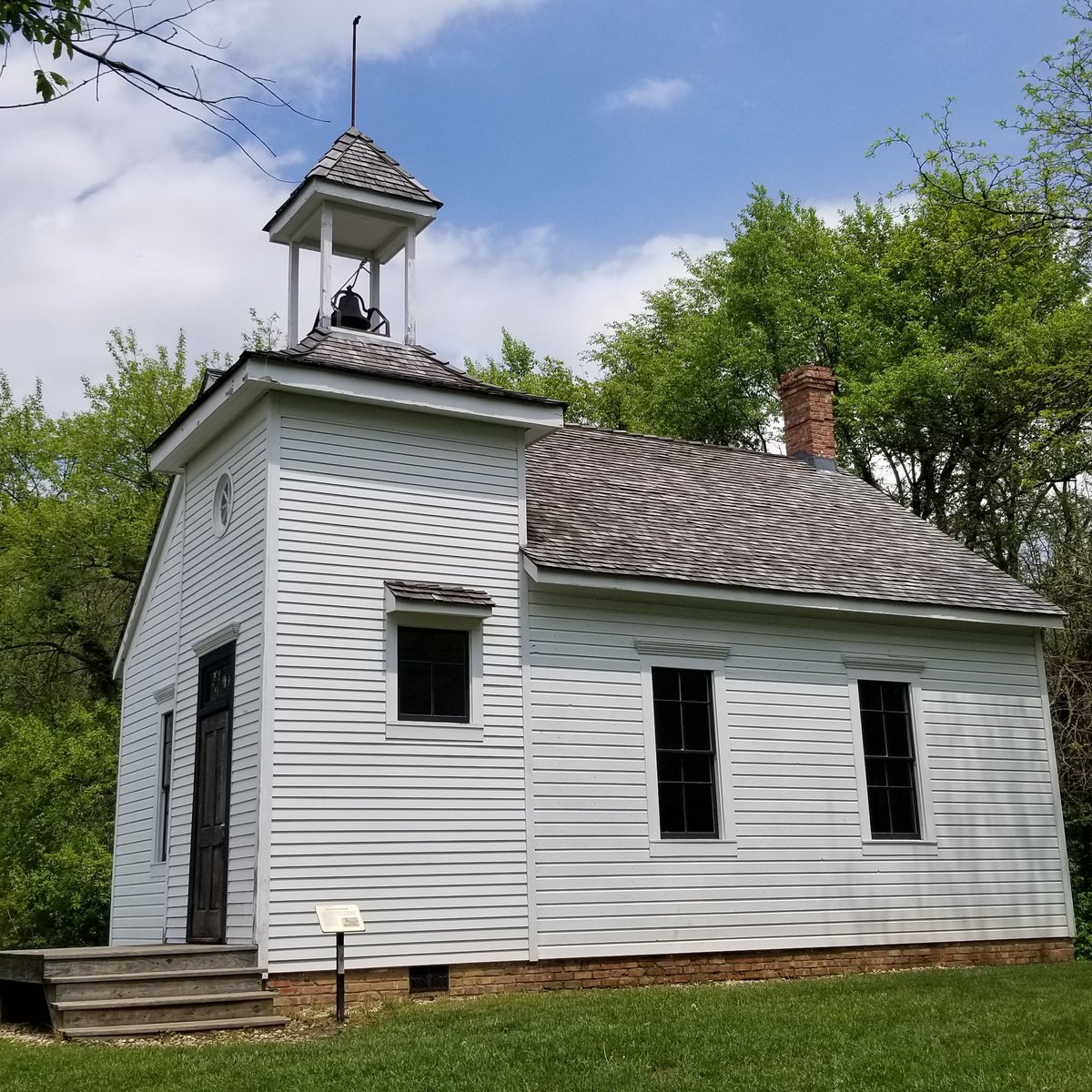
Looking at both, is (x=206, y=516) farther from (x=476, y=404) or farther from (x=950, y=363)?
(x=950, y=363)

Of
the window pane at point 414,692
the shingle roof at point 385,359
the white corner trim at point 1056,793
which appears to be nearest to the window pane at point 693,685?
the window pane at point 414,692

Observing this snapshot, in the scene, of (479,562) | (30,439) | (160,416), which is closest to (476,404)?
(479,562)

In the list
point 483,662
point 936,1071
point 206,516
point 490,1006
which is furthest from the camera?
point 206,516

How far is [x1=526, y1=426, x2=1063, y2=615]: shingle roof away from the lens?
15.3 meters

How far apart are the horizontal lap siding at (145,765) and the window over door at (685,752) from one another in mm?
5798

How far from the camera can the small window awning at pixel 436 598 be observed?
517 inches

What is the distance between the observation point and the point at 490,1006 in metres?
11.5

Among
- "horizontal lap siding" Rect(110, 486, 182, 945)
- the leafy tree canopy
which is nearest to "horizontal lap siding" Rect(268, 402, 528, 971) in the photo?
"horizontal lap siding" Rect(110, 486, 182, 945)

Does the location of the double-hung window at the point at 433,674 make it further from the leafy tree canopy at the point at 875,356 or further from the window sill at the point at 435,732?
the leafy tree canopy at the point at 875,356

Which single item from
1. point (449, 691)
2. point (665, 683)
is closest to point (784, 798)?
point (665, 683)

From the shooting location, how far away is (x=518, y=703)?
13766 millimetres

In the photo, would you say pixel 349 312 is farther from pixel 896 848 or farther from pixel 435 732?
pixel 896 848

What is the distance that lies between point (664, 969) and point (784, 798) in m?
2.54

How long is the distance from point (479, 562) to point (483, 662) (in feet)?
3.62
